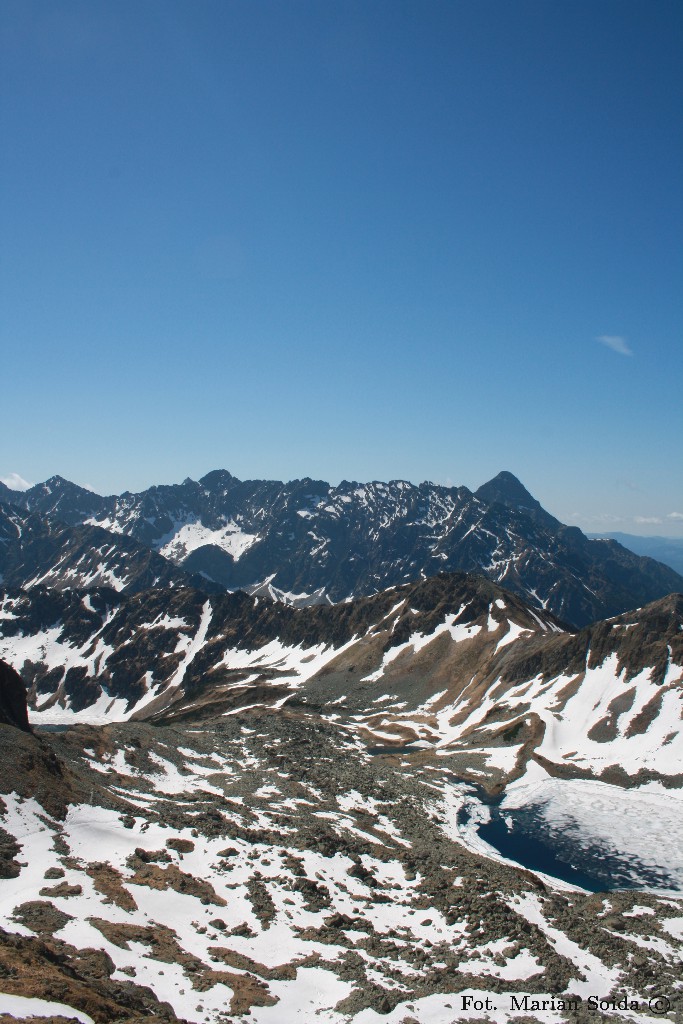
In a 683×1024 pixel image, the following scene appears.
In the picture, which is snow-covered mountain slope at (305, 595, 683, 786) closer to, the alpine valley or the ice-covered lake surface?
the alpine valley

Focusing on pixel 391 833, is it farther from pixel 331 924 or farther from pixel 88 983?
pixel 88 983

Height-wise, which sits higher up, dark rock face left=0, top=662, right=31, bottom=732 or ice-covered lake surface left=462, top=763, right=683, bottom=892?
dark rock face left=0, top=662, right=31, bottom=732

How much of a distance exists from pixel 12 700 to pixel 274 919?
56.3 metres

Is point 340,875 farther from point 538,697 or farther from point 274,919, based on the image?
point 538,697

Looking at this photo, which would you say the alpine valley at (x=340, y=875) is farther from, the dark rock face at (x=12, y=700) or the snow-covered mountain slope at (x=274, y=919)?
the dark rock face at (x=12, y=700)

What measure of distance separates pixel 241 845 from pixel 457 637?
145 m

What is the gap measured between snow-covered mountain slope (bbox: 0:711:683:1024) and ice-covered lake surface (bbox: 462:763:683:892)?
11701 mm

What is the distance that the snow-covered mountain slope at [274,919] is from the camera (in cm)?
3384

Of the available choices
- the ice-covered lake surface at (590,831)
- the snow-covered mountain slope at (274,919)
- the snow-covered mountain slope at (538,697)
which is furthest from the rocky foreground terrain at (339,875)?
the snow-covered mountain slope at (538,697)

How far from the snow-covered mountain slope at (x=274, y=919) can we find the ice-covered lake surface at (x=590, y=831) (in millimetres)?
11701

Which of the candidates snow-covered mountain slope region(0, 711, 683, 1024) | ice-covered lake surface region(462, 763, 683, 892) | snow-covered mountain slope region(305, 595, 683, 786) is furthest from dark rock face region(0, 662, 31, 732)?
snow-covered mountain slope region(305, 595, 683, 786)

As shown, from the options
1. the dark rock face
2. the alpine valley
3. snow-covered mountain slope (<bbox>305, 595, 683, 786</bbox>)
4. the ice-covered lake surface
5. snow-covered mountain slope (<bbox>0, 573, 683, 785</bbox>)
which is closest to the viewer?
the alpine valley

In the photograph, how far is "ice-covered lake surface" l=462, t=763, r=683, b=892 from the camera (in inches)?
3022

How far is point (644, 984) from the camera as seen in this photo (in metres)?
41.4
